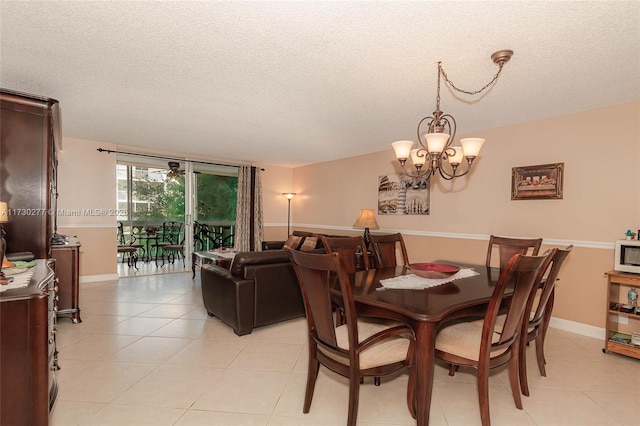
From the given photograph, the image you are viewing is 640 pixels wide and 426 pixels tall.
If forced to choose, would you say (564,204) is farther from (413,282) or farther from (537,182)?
(413,282)

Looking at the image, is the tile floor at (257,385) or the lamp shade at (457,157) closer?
the tile floor at (257,385)

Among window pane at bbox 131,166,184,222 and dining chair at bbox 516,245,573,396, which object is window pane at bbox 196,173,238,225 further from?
dining chair at bbox 516,245,573,396

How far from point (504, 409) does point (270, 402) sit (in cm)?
149

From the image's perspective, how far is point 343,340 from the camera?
1.75 meters

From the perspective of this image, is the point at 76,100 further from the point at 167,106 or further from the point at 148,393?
the point at 148,393

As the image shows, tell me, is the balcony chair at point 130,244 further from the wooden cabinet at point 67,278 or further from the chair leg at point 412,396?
the chair leg at point 412,396

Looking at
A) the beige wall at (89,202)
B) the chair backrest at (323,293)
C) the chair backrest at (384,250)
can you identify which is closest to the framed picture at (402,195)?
the chair backrest at (384,250)

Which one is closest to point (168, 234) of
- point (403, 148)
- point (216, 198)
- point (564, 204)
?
point (216, 198)

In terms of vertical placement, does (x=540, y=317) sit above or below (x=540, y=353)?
above

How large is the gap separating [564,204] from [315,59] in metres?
3.12

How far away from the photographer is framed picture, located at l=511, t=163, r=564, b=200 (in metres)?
3.42

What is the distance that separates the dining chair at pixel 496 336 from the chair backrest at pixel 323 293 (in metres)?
0.69

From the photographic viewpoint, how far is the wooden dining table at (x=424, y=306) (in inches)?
61.0

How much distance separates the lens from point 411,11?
1703 millimetres
